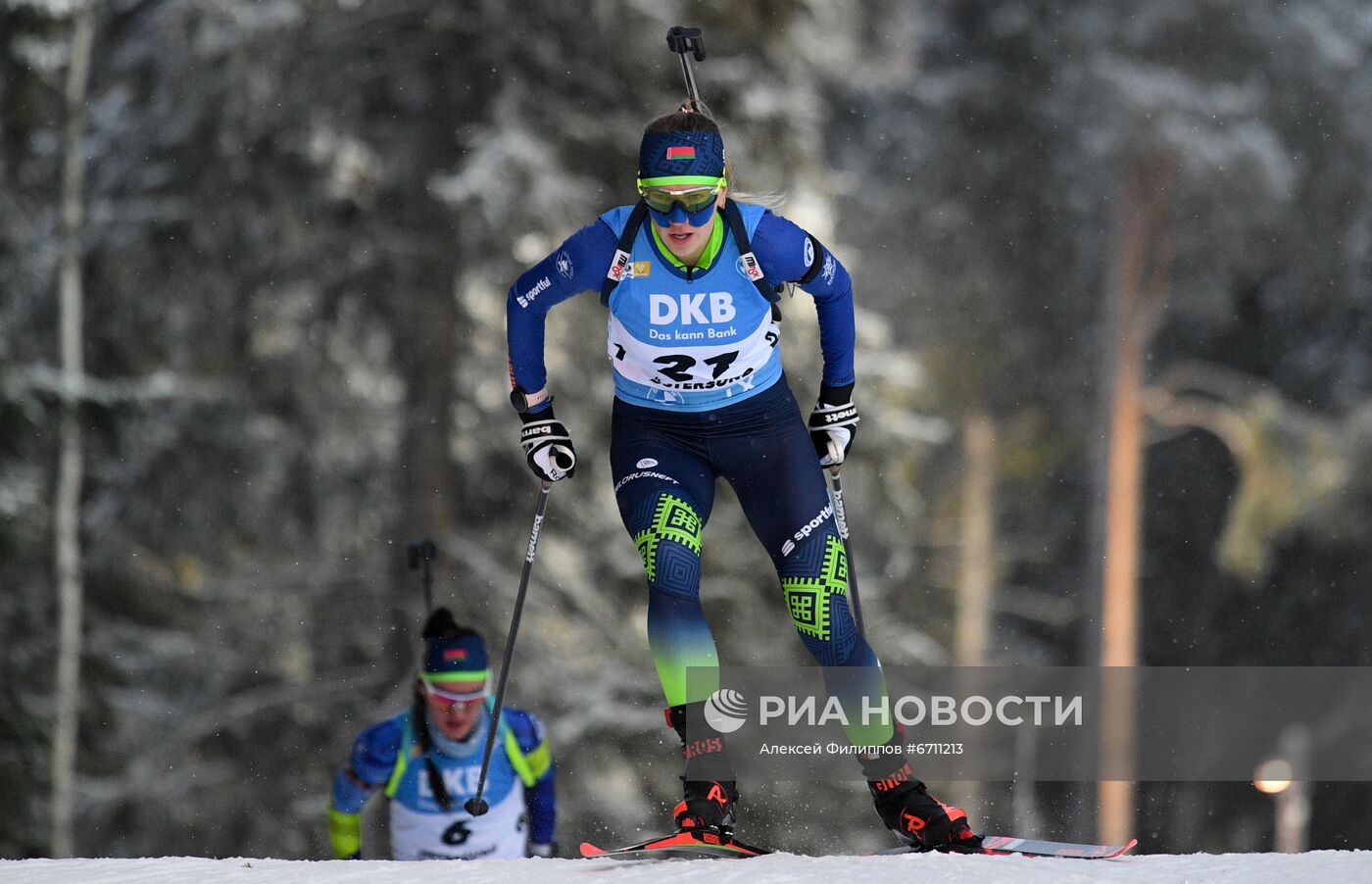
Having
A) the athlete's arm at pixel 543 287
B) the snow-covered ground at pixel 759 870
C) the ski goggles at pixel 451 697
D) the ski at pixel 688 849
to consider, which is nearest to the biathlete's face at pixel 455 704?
the ski goggles at pixel 451 697

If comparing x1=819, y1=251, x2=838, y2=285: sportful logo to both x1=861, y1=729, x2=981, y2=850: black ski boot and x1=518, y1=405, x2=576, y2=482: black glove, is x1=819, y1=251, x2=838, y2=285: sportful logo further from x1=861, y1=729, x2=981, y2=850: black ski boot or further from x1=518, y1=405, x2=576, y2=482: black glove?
x1=861, y1=729, x2=981, y2=850: black ski boot

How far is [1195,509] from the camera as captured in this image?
2308cm

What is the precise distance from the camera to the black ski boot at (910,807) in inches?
214

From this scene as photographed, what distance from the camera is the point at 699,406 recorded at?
17.6 ft

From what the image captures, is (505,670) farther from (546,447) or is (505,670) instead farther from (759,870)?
(759,870)

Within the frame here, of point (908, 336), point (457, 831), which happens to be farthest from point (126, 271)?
point (908, 336)

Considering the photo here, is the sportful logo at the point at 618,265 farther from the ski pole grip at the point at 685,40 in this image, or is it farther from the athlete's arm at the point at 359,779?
the athlete's arm at the point at 359,779

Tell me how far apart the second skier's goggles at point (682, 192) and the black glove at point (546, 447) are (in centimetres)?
88

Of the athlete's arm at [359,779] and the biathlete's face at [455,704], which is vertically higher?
the biathlete's face at [455,704]

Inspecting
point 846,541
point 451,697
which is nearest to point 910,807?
point 846,541

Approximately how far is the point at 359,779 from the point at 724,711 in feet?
11.2

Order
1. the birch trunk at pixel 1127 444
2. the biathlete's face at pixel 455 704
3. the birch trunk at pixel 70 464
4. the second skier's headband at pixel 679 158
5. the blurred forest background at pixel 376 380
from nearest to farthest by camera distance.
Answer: the second skier's headband at pixel 679 158 < the biathlete's face at pixel 455 704 < the blurred forest background at pixel 376 380 < the birch trunk at pixel 70 464 < the birch trunk at pixel 1127 444

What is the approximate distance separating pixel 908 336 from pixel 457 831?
15.9 m

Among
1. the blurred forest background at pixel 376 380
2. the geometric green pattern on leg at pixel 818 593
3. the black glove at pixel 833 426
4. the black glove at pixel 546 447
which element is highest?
the blurred forest background at pixel 376 380
